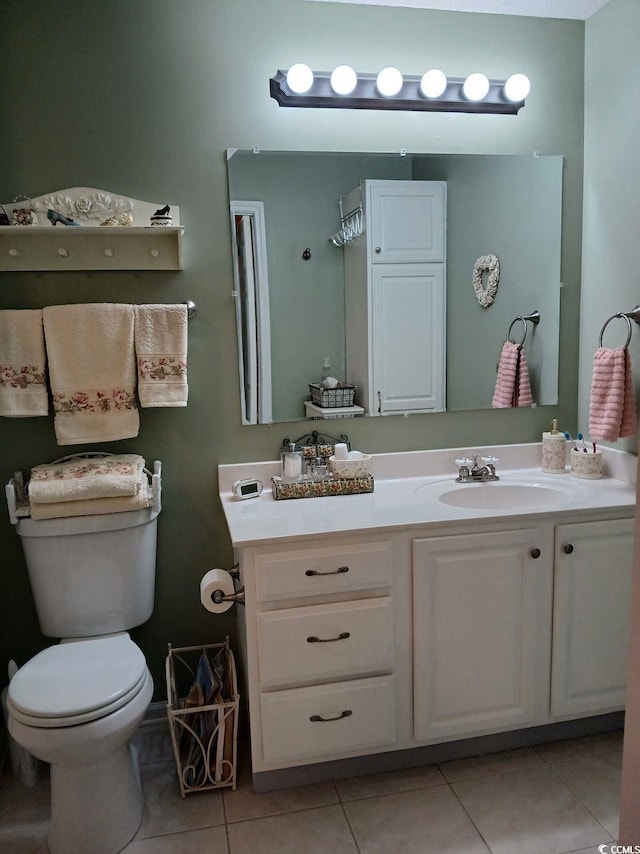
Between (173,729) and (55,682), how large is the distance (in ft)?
1.36

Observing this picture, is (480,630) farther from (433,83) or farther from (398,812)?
(433,83)

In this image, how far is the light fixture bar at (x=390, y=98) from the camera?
6.86 feet

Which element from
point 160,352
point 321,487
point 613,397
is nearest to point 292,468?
point 321,487

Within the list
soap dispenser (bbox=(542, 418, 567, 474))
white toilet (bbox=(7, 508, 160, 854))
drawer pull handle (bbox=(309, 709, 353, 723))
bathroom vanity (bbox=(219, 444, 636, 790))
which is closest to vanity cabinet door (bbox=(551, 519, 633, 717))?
bathroom vanity (bbox=(219, 444, 636, 790))

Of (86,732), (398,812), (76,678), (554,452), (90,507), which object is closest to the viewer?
(86,732)

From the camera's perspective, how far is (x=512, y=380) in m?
2.47

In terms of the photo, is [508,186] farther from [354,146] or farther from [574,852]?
[574,852]

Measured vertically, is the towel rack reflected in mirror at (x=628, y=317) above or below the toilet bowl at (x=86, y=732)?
above

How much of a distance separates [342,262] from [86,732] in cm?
157

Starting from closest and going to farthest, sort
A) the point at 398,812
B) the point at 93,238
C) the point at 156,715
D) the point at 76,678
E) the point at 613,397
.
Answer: the point at 76,678
the point at 398,812
the point at 93,238
the point at 613,397
the point at 156,715

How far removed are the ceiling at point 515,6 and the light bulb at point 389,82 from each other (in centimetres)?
26

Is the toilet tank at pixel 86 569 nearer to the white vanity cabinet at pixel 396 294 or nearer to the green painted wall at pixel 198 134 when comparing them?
the green painted wall at pixel 198 134

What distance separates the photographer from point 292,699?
1.86 metres

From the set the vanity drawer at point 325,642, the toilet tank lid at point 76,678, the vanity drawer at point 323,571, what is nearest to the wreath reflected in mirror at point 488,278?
the vanity drawer at point 323,571
